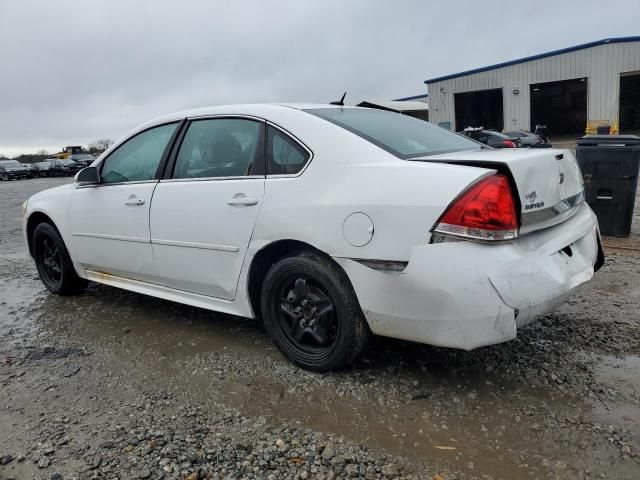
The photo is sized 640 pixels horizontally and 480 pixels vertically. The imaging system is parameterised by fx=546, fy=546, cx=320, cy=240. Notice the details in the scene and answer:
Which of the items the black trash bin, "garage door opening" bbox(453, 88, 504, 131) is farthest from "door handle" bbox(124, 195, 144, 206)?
"garage door opening" bbox(453, 88, 504, 131)

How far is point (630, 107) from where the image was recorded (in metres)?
42.2

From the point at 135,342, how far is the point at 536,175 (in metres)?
2.85

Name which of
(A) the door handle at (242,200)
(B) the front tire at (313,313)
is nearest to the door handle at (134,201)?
(A) the door handle at (242,200)

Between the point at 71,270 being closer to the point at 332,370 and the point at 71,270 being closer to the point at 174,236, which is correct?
the point at 174,236

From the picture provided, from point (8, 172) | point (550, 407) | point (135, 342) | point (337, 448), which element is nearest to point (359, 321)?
point (337, 448)

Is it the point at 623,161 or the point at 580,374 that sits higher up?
the point at 623,161

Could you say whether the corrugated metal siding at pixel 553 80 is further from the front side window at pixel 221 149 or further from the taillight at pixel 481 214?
the taillight at pixel 481 214

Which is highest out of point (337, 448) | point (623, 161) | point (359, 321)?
point (623, 161)

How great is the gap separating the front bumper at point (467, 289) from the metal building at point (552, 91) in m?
30.6

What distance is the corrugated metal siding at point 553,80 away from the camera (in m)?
29.5

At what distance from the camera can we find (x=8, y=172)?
38.7m

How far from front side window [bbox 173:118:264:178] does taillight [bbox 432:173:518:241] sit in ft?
4.08

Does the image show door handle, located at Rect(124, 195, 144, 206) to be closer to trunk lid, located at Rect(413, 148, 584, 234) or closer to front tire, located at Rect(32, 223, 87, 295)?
front tire, located at Rect(32, 223, 87, 295)

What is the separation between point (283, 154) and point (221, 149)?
61 cm
